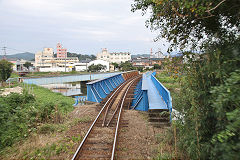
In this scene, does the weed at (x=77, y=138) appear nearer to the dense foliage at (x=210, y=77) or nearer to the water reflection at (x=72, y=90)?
the dense foliage at (x=210, y=77)

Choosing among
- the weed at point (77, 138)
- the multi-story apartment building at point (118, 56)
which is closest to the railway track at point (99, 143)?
the weed at point (77, 138)

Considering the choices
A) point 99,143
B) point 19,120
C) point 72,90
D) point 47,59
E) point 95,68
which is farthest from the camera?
point 47,59

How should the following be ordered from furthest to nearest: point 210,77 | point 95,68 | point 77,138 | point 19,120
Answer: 1. point 95,68
2. point 19,120
3. point 77,138
4. point 210,77

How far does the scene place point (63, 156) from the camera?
4.73 meters

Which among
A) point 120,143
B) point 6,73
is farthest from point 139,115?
point 6,73

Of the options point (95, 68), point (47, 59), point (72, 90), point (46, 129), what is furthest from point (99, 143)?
point (47, 59)

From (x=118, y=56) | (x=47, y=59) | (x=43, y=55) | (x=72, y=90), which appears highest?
(x=118, y=56)

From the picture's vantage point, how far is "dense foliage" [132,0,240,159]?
236cm

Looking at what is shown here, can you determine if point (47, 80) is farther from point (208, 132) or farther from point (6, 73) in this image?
point (208, 132)

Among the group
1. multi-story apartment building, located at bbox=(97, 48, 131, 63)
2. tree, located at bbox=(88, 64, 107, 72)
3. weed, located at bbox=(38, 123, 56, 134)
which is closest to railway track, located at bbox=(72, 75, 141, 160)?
weed, located at bbox=(38, 123, 56, 134)

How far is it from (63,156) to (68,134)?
1512mm

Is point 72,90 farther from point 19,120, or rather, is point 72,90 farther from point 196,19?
point 196,19

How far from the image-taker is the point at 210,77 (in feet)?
10.7

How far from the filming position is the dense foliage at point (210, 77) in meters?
2.36
